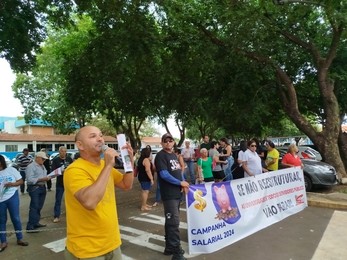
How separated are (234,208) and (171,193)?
1.48 meters

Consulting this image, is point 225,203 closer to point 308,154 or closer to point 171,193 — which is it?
point 171,193

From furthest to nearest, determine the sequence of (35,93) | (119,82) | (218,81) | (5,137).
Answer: (5,137) → (35,93) → (218,81) → (119,82)

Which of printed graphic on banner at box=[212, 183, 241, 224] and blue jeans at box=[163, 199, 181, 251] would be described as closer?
blue jeans at box=[163, 199, 181, 251]

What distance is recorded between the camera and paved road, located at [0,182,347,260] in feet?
17.4

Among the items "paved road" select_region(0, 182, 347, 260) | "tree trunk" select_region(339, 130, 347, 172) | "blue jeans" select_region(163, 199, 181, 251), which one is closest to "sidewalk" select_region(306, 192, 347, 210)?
"paved road" select_region(0, 182, 347, 260)

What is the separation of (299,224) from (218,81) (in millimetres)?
10964

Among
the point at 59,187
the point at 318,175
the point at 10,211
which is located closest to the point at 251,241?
the point at 10,211

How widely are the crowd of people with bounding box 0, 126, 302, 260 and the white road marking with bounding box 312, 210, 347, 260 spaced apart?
6.63 ft

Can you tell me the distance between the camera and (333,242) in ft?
19.2

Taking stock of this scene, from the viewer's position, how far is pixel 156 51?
11.7 metres

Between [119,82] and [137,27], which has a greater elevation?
[137,27]

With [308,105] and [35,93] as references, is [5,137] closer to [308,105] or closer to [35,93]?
[35,93]

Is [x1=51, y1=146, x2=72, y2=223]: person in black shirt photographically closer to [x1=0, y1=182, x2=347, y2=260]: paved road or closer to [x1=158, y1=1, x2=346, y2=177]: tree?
[x1=0, y1=182, x2=347, y2=260]: paved road

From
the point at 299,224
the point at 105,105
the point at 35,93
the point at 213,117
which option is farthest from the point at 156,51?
the point at 35,93
